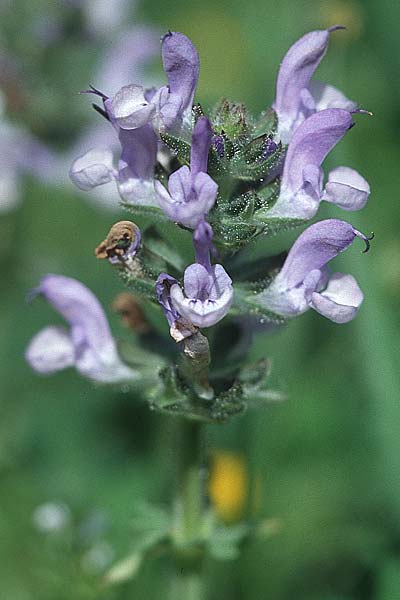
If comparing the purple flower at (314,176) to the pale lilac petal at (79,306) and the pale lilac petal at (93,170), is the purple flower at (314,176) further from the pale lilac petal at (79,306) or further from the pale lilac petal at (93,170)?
the pale lilac petal at (79,306)

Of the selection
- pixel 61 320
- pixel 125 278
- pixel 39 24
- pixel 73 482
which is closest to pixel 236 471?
pixel 73 482

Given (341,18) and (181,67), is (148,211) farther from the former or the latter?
(341,18)

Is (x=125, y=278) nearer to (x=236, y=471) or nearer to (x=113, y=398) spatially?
(x=236, y=471)

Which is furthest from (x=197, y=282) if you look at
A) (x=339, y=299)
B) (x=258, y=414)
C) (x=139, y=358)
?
(x=258, y=414)

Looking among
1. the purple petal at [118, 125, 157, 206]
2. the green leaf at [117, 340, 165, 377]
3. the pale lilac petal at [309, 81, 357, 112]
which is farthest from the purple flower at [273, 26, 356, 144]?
the green leaf at [117, 340, 165, 377]

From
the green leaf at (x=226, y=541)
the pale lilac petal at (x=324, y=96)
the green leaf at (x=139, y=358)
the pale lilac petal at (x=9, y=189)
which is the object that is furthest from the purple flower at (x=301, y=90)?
the pale lilac petal at (x=9, y=189)

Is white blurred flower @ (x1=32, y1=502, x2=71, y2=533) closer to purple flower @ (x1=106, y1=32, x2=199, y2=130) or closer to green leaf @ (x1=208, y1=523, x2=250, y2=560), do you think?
green leaf @ (x1=208, y1=523, x2=250, y2=560)
